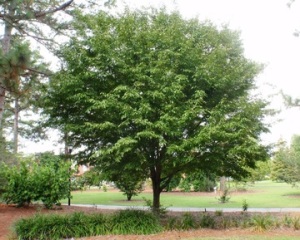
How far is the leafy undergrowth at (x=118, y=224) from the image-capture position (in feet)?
31.7

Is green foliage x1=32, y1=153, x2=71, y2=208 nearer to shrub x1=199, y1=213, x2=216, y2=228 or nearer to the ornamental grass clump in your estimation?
the ornamental grass clump

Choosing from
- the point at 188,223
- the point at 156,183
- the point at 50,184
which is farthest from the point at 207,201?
the point at 50,184

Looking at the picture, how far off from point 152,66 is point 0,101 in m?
5.46

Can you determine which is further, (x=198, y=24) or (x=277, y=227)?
(x=198, y=24)

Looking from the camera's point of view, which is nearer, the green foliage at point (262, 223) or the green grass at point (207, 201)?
the green foliage at point (262, 223)

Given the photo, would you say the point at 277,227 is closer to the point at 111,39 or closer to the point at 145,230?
the point at 145,230

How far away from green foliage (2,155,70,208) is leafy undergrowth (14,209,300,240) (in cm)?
400

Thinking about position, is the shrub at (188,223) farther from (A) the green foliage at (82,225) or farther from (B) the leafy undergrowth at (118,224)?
(A) the green foliage at (82,225)

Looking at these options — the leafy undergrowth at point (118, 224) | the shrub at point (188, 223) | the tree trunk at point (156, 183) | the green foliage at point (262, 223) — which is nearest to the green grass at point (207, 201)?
the tree trunk at point (156, 183)

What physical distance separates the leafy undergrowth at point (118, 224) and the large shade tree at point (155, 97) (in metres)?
1.66

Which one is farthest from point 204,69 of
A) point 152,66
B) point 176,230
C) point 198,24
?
point 176,230

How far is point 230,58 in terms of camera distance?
11773 mm

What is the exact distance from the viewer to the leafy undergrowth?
966 centimetres

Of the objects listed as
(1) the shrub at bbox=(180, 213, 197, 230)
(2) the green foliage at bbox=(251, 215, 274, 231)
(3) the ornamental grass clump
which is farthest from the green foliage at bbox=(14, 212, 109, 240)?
(2) the green foliage at bbox=(251, 215, 274, 231)
